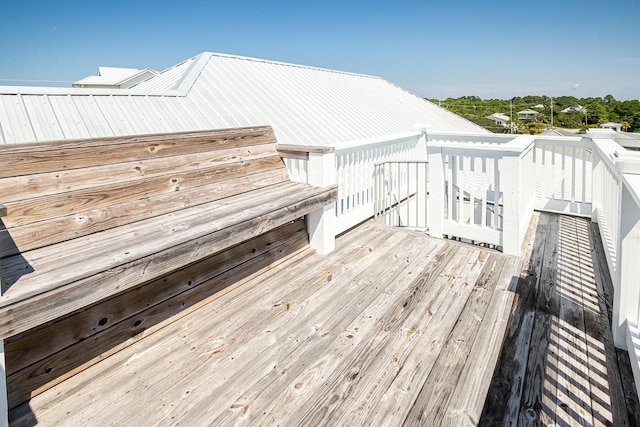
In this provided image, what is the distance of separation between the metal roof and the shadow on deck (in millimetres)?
2230

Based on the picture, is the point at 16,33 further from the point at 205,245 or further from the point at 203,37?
the point at 205,245

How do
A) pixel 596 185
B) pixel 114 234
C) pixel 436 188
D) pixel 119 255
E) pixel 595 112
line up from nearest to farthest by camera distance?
pixel 119 255
pixel 114 234
pixel 436 188
pixel 596 185
pixel 595 112

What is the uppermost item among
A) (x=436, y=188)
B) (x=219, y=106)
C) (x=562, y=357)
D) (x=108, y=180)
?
(x=219, y=106)

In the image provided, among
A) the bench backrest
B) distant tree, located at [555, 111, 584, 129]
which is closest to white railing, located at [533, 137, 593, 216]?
the bench backrest

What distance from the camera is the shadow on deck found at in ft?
5.11

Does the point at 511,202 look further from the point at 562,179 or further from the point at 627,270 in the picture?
the point at 562,179

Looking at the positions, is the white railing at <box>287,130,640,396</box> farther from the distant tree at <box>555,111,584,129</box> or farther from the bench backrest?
the distant tree at <box>555,111,584,129</box>

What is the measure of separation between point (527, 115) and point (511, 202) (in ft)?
140

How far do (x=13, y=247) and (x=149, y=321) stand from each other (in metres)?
0.82

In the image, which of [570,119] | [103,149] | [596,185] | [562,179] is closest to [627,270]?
[596,185]

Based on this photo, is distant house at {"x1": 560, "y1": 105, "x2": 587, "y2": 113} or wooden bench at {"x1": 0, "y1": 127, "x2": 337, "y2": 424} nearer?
wooden bench at {"x1": 0, "y1": 127, "x2": 337, "y2": 424}

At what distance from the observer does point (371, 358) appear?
1975 mm

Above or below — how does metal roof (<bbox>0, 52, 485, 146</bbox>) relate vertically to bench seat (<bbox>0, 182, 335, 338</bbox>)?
above

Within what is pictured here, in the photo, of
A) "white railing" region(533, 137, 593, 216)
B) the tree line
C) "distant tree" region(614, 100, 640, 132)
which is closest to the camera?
"white railing" region(533, 137, 593, 216)
